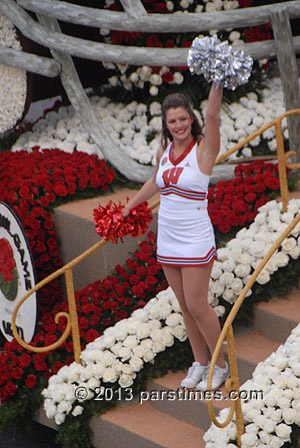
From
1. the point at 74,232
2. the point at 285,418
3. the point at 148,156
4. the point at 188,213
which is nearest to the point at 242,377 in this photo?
the point at 285,418

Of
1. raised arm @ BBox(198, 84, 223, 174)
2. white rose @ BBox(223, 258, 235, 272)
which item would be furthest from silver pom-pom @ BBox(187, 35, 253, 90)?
white rose @ BBox(223, 258, 235, 272)

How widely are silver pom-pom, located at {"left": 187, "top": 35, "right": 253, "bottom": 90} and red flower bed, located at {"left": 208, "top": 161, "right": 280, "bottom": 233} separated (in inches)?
69.9

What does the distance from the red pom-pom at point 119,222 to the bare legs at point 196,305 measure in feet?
1.01

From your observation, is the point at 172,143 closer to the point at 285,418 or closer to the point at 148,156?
the point at 285,418

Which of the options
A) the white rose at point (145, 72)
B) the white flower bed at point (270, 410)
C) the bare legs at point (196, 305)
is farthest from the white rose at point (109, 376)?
the white rose at point (145, 72)

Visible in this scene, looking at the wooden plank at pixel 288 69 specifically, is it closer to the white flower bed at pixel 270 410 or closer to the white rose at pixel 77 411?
the white flower bed at pixel 270 410

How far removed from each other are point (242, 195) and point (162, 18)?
4.83ft

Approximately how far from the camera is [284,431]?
371cm

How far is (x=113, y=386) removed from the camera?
459 centimetres

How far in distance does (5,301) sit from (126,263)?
0.97m

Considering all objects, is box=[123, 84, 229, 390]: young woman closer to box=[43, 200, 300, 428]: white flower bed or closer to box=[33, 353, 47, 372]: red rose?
box=[43, 200, 300, 428]: white flower bed

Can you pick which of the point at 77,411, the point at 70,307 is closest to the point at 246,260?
the point at 70,307

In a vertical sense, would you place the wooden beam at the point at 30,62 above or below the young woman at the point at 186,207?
above

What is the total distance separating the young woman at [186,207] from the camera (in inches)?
153
